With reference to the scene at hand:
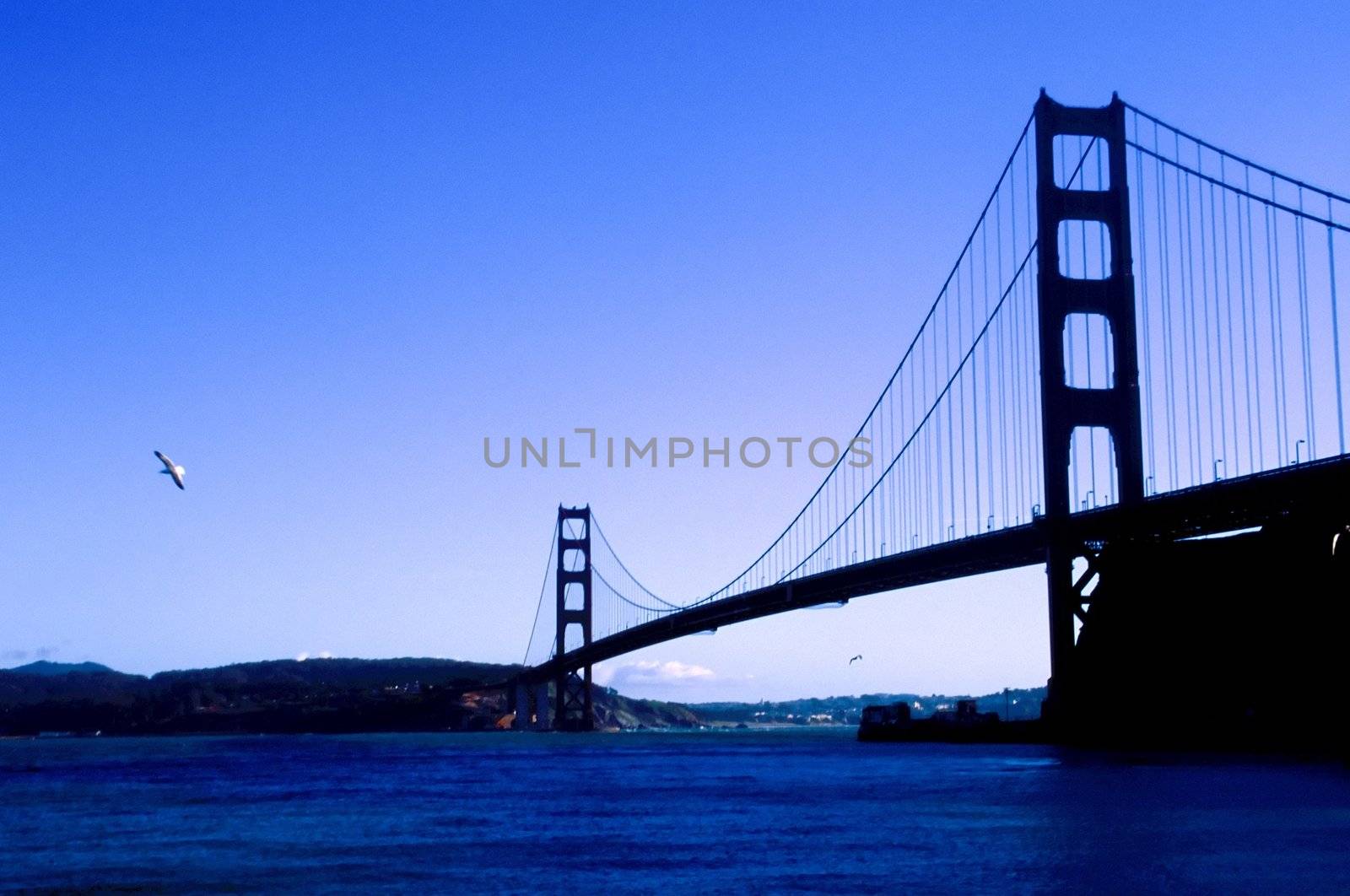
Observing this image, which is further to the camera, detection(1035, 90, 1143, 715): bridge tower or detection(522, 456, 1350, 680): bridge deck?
detection(1035, 90, 1143, 715): bridge tower

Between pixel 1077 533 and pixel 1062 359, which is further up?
pixel 1062 359

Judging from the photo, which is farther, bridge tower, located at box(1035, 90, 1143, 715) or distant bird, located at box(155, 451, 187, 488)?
bridge tower, located at box(1035, 90, 1143, 715)

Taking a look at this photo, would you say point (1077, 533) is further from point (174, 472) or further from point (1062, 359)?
point (174, 472)

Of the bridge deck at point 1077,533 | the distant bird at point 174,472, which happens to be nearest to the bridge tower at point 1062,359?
the bridge deck at point 1077,533

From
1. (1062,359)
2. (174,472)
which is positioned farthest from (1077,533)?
(174,472)

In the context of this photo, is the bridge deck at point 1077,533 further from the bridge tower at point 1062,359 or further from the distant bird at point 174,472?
the distant bird at point 174,472

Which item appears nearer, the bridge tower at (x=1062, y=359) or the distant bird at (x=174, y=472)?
the distant bird at (x=174, y=472)

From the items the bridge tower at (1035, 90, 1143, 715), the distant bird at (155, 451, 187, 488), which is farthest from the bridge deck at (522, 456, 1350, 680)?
the distant bird at (155, 451, 187, 488)

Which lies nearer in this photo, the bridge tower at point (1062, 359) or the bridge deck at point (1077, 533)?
the bridge deck at point (1077, 533)

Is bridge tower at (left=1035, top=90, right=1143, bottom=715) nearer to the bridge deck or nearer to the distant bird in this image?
the bridge deck
